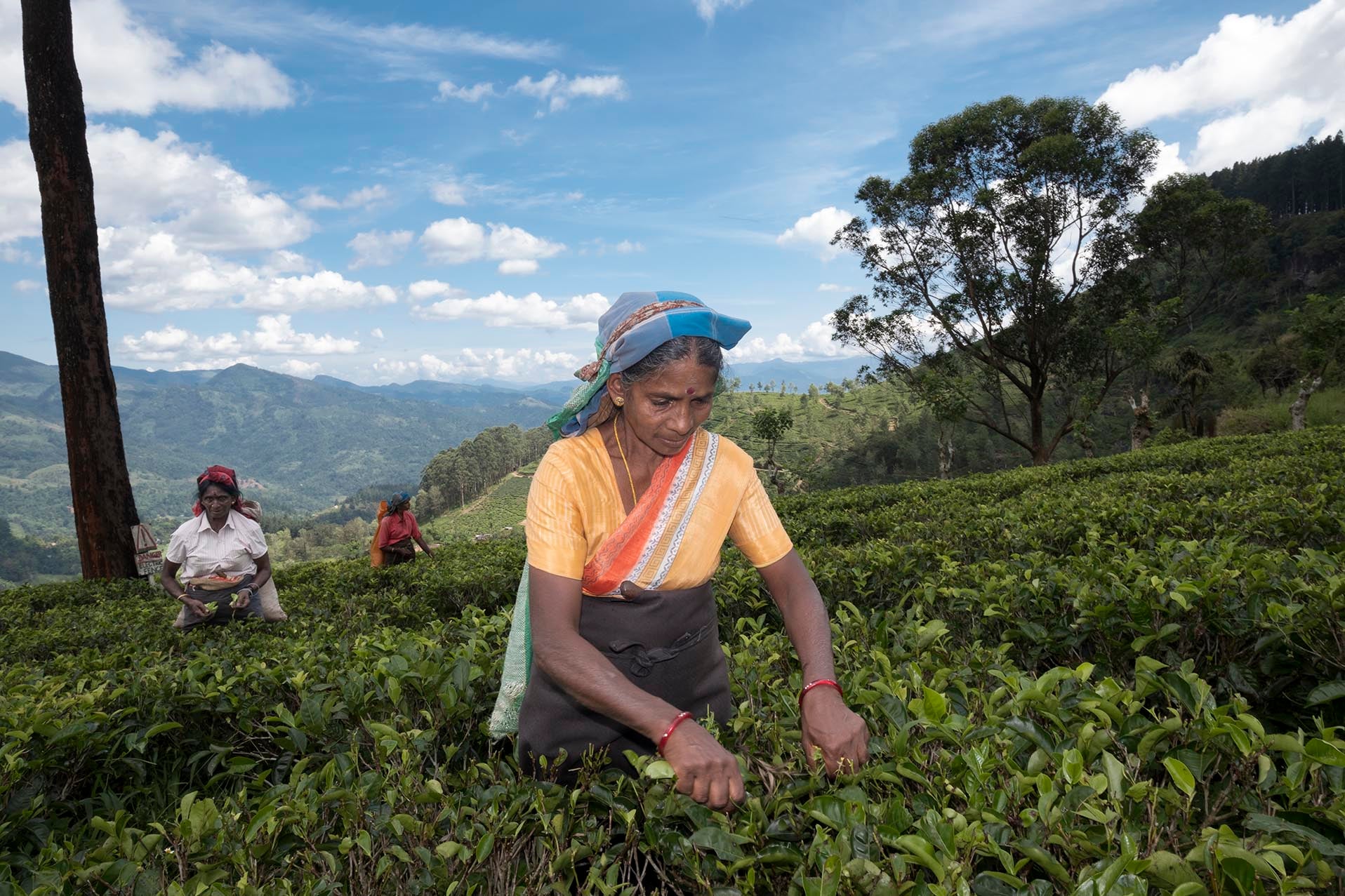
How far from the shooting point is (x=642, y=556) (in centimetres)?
197

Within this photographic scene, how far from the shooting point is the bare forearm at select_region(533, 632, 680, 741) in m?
1.66

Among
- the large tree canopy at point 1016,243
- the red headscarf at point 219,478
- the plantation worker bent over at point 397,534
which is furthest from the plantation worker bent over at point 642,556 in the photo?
the large tree canopy at point 1016,243

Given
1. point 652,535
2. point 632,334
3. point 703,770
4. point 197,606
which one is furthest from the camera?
point 197,606

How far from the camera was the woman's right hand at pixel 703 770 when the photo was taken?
159 cm

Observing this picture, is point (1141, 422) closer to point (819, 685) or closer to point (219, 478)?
point (219, 478)

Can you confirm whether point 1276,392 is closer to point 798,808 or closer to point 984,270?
A: point 984,270

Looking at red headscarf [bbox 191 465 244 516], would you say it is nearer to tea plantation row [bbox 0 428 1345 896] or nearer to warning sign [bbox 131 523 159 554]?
tea plantation row [bbox 0 428 1345 896]

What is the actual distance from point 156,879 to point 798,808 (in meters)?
→ 1.48

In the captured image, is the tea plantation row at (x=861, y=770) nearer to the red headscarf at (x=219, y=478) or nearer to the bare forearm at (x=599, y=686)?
the bare forearm at (x=599, y=686)

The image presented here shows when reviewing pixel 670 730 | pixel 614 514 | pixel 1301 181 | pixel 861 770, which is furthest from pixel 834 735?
pixel 1301 181

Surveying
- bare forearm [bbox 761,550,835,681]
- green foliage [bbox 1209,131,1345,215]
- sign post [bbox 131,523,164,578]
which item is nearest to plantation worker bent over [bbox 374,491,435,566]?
sign post [bbox 131,523,164,578]

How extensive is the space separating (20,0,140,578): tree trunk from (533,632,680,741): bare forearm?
29.9 feet

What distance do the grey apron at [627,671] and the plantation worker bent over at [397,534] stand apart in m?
7.97

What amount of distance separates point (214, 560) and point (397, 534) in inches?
162
